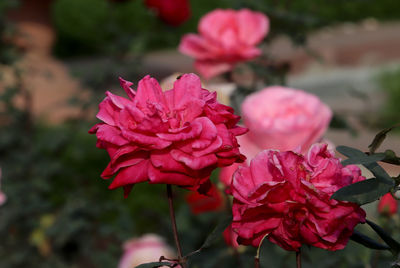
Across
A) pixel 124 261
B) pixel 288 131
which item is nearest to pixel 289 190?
pixel 288 131

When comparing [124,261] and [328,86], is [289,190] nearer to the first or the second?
[124,261]

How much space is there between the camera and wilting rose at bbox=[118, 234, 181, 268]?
1010 mm

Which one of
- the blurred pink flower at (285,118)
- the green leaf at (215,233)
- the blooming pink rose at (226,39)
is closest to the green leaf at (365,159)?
the green leaf at (215,233)

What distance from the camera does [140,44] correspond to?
71.9 inches

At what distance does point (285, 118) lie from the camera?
778mm

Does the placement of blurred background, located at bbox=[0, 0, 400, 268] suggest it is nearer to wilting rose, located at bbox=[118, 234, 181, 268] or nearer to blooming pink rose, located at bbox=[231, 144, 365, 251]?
wilting rose, located at bbox=[118, 234, 181, 268]

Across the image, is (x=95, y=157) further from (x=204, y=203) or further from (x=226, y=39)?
(x=226, y=39)

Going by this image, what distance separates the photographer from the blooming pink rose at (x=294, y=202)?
1.33 feet

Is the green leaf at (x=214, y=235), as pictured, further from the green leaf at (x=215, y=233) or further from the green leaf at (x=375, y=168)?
the green leaf at (x=375, y=168)

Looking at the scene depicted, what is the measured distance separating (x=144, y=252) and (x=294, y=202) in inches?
26.1

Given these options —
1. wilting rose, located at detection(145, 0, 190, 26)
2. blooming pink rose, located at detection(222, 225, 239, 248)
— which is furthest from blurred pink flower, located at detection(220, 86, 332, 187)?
wilting rose, located at detection(145, 0, 190, 26)

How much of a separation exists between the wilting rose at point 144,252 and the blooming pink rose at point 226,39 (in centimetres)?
36

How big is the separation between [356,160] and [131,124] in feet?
0.59

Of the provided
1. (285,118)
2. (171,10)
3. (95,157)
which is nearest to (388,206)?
(285,118)
